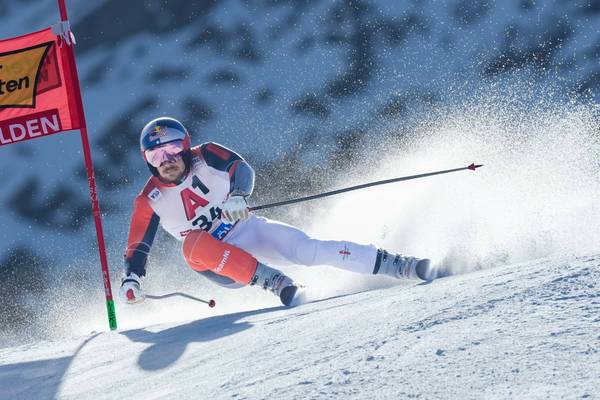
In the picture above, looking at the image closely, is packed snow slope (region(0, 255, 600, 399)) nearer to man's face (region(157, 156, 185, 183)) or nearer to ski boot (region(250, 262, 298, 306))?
ski boot (region(250, 262, 298, 306))

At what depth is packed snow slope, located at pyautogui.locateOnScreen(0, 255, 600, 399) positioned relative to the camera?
86.3 inches

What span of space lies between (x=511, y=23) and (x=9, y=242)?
11678 mm

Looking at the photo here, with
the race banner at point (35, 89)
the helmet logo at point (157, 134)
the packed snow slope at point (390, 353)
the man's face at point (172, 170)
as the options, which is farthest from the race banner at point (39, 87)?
the packed snow slope at point (390, 353)

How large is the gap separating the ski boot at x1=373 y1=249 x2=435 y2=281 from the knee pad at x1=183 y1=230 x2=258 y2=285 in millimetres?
707

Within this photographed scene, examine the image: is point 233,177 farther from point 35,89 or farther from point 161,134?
point 35,89

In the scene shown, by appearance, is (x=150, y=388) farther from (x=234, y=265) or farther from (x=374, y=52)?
(x=374, y=52)

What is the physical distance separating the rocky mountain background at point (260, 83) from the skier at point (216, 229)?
10990 millimetres

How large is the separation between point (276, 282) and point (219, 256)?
0.35 metres

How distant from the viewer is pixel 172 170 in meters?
5.34

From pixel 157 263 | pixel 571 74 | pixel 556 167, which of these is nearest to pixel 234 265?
pixel 556 167

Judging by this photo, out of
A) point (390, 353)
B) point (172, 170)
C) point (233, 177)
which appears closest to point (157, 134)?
point (172, 170)

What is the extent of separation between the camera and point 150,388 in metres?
2.98

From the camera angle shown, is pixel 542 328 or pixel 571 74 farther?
pixel 571 74

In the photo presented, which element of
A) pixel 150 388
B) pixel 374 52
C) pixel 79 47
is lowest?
pixel 150 388
